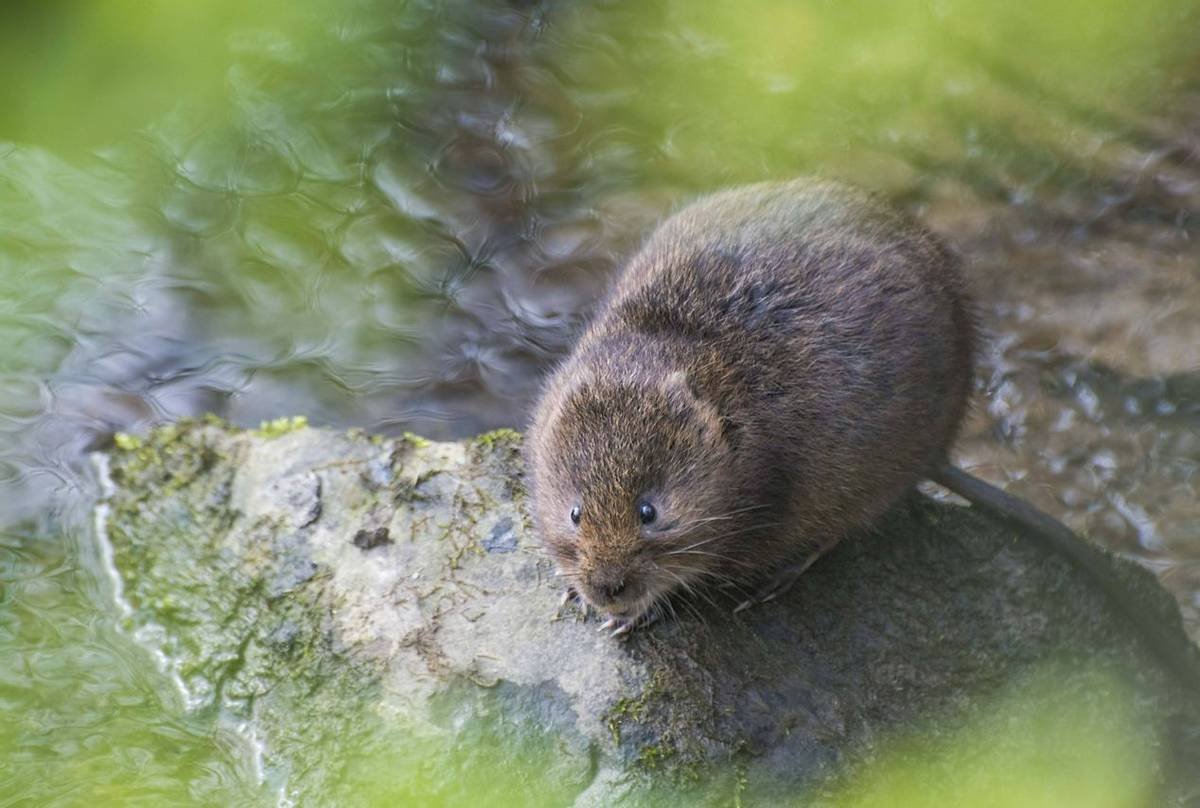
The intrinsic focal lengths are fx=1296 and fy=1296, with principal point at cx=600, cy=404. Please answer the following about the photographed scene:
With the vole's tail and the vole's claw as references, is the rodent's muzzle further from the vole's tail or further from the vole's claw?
the vole's tail

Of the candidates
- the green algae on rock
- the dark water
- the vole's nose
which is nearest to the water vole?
the vole's nose

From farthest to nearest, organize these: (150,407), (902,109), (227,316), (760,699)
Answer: (902,109), (227,316), (150,407), (760,699)

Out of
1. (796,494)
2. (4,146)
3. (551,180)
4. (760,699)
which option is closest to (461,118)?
(551,180)

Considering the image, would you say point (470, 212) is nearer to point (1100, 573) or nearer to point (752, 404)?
point (752, 404)

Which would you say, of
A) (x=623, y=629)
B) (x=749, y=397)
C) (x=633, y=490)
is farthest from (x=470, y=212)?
(x=623, y=629)

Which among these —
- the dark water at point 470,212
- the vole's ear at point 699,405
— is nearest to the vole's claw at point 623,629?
the vole's ear at point 699,405

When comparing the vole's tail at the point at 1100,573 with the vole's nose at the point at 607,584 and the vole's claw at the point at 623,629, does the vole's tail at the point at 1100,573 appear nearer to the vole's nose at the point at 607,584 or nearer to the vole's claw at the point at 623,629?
the vole's claw at the point at 623,629

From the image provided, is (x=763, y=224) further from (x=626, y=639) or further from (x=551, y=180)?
(x=551, y=180)
